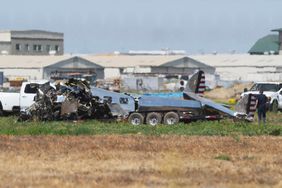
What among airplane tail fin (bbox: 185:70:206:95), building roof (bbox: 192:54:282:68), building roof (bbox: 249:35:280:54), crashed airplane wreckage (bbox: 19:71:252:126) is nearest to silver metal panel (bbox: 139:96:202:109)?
crashed airplane wreckage (bbox: 19:71:252:126)

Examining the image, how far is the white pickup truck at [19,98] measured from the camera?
40.9 m

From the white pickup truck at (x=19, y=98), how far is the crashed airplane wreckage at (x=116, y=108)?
4.43 meters

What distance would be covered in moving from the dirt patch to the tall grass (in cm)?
201

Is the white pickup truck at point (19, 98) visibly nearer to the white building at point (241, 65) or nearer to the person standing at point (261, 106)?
the person standing at point (261, 106)

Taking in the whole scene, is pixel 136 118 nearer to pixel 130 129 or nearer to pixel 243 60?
pixel 130 129

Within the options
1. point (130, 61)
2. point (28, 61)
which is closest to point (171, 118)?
point (28, 61)

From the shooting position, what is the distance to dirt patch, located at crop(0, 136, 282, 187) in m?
17.0

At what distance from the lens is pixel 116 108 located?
119ft

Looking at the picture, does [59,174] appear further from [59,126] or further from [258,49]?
[258,49]

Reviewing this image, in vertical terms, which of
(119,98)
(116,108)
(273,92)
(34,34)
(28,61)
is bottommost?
(116,108)

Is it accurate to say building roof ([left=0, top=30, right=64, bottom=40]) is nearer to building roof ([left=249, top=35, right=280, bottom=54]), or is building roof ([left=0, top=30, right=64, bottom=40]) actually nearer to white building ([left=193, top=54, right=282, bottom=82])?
white building ([left=193, top=54, right=282, bottom=82])

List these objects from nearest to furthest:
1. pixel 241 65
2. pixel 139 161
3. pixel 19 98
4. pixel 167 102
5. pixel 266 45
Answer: pixel 139 161 → pixel 167 102 → pixel 19 98 → pixel 241 65 → pixel 266 45

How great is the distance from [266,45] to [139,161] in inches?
6468

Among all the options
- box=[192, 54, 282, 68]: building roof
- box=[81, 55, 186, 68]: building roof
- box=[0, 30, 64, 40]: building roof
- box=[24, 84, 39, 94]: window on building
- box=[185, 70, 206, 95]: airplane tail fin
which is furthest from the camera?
box=[0, 30, 64, 40]: building roof
